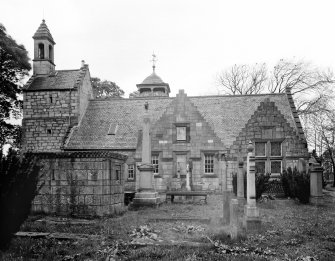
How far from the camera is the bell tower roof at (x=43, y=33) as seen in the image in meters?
35.0

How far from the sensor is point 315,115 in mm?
40656

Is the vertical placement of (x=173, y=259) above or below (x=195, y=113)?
below

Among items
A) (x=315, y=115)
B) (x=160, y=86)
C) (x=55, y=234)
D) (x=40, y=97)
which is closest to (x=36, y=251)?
(x=55, y=234)

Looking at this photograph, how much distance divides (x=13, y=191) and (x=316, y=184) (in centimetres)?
1513

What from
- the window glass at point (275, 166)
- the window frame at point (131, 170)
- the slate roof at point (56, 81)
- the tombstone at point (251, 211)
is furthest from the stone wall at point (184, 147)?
the tombstone at point (251, 211)

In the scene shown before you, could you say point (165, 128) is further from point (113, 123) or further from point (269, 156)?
point (269, 156)

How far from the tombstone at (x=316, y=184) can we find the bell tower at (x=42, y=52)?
2485 centimetres

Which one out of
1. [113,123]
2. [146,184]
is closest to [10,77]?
[113,123]

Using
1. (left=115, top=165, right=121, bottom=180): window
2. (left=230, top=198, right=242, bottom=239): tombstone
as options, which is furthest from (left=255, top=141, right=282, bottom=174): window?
(left=230, top=198, right=242, bottom=239): tombstone

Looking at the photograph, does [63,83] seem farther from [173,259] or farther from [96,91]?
[173,259]

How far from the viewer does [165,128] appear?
2992 cm

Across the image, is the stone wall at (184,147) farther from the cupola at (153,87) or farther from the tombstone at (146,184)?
the cupola at (153,87)

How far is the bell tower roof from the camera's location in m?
35.0

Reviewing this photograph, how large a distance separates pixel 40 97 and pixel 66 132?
400 cm
